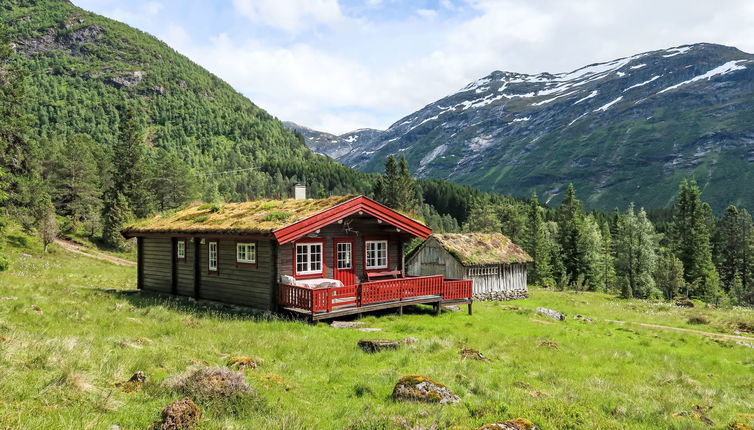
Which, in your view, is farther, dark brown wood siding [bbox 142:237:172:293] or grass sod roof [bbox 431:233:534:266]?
grass sod roof [bbox 431:233:534:266]

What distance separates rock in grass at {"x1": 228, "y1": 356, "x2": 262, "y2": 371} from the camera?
9961 mm

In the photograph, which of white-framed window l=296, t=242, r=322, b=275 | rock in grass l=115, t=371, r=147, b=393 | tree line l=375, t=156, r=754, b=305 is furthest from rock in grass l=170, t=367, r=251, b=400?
tree line l=375, t=156, r=754, b=305

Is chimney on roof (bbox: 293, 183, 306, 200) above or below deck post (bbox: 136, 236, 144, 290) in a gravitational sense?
above

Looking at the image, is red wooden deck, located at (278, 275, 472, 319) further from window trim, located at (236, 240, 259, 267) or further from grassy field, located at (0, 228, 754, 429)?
window trim, located at (236, 240, 259, 267)

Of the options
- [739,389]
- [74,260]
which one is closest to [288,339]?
[739,389]

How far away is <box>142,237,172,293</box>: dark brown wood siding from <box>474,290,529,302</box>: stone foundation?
2005 cm

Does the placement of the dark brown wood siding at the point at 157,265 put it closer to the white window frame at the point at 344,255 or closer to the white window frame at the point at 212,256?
the white window frame at the point at 212,256

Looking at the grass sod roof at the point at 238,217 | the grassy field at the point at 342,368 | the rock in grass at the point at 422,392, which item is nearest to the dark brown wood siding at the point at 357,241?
the grass sod roof at the point at 238,217

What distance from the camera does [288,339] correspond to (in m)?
13.7

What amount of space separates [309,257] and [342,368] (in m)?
9.58

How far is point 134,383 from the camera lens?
7855mm

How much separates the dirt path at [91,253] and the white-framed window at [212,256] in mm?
28458

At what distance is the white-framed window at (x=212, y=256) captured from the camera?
21500 mm

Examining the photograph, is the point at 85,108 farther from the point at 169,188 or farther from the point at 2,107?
the point at 2,107
